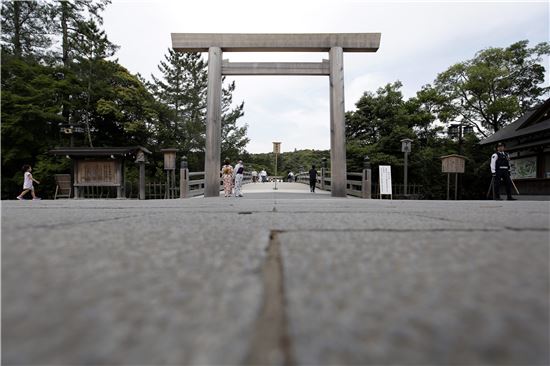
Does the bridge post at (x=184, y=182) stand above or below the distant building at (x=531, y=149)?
below

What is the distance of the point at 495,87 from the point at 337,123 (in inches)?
696

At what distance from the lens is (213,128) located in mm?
8648

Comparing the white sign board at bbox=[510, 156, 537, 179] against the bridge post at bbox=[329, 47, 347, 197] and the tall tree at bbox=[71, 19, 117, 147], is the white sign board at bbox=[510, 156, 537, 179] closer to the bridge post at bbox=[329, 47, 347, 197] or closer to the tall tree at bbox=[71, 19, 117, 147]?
the bridge post at bbox=[329, 47, 347, 197]

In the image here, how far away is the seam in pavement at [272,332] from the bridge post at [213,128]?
8180 mm

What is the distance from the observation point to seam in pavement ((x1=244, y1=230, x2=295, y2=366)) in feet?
1.28

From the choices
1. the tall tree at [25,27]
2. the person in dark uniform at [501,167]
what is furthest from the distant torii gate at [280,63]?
the tall tree at [25,27]

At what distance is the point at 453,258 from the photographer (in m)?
0.86

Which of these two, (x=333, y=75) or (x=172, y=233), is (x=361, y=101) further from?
(x=172, y=233)

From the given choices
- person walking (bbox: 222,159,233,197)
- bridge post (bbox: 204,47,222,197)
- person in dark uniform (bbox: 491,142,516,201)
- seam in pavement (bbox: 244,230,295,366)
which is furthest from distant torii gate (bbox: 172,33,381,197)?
seam in pavement (bbox: 244,230,295,366)

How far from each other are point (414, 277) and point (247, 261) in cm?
44

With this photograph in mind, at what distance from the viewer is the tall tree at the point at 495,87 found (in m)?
19.1

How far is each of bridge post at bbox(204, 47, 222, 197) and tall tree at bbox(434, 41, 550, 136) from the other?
17734 mm

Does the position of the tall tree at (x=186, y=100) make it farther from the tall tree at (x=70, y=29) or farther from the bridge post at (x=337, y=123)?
the bridge post at (x=337, y=123)

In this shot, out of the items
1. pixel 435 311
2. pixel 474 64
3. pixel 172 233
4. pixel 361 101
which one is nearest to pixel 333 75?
pixel 172 233
